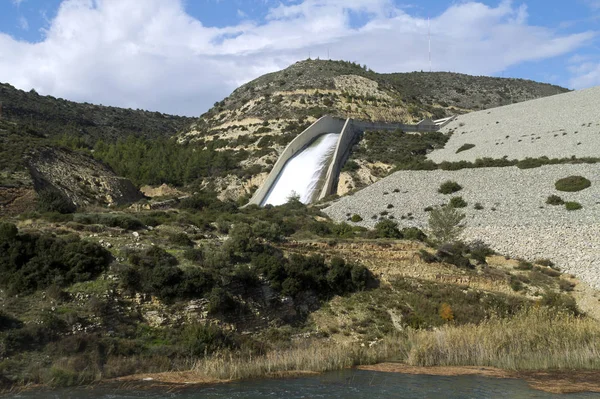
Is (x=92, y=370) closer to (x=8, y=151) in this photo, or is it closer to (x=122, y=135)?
(x=8, y=151)

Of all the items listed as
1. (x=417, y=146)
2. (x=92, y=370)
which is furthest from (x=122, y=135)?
(x=92, y=370)

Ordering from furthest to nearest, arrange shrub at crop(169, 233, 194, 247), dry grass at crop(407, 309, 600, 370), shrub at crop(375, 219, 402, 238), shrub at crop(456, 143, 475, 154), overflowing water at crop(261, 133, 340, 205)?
1. shrub at crop(456, 143, 475, 154)
2. overflowing water at crop(261, 133, 340, 205)
3. shrub at crop(375, 219, 402, 238)
4. shrub at crop(169, 233, 194, 247)
5. dry grass at crop(407, 309, 600, 370)

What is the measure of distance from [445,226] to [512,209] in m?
5.34

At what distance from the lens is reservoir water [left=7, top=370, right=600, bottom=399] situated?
11688 millimetres

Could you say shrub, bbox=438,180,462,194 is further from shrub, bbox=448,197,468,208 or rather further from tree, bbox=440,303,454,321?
tree, bbox=440,303,454,321

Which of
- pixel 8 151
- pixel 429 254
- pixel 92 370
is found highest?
pixel 8 151

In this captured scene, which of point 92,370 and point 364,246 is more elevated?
point 364,246

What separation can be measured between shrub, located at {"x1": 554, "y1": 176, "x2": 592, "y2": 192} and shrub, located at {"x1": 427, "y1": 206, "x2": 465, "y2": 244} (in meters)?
7.84

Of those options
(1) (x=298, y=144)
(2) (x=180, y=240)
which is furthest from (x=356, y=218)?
(1) (x=298, y=144)

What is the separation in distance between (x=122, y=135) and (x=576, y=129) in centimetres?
6114

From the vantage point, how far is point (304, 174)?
161ft

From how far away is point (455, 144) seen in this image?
56656mm

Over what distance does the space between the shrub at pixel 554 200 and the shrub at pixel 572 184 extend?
1.61 m

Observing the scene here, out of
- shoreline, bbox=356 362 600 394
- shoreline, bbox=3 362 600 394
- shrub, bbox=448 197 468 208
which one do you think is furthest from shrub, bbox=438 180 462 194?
shoreline, bbox=3 362 600 394
